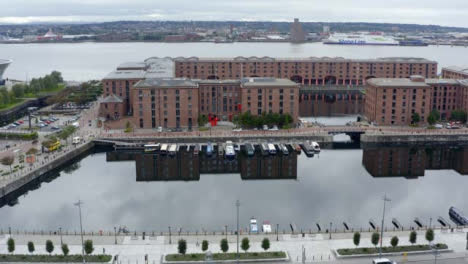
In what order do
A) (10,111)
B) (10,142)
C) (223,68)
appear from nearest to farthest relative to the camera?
(10,142) < (10,111) < (223,68)

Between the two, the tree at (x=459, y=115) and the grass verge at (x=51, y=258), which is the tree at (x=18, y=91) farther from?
the tree at (x=459, y=115)

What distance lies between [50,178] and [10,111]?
64.0 ft

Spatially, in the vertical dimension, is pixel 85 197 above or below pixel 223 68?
below

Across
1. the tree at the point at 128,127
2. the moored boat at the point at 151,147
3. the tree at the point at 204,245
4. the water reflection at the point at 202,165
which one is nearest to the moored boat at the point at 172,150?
the water reflection at the point at 202,165

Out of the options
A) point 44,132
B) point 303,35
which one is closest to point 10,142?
point 44,132

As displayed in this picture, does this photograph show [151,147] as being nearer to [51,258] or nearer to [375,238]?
[51,258]

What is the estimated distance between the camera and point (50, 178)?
27.3 meters

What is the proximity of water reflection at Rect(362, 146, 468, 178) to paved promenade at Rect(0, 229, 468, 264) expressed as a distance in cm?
1176

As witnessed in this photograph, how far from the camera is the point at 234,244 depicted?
16734 millimetres

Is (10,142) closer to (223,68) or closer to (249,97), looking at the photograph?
(249,97)

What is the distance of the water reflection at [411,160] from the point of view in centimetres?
2938

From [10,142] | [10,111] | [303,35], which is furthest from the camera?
[303,35]

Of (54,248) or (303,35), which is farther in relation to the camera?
(303,35)

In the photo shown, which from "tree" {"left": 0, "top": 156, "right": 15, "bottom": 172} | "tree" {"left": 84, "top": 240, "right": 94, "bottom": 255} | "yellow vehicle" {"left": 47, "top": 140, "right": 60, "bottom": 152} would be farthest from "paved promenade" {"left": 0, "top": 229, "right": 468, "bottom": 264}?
"yellow vehicle" {"left": 47, "top": 140, "right": 60, "bottom": 152}
